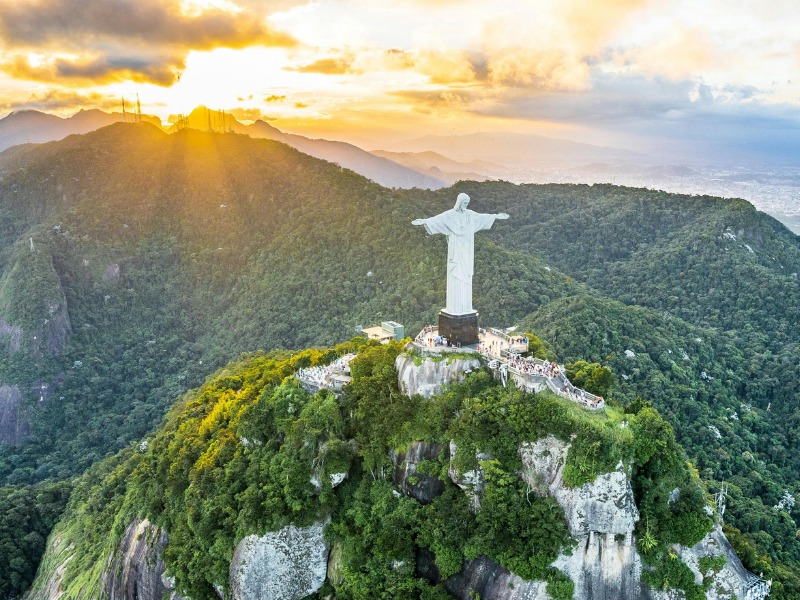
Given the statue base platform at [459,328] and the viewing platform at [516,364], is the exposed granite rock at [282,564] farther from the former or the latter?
the statue base platform at [459,328]

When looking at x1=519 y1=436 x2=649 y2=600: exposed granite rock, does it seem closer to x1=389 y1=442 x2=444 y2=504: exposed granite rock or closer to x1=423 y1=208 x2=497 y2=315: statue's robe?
x1=389 y1=442 x2=444 y2=504: exposed granite rock

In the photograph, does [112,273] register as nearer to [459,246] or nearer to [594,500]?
[459,246]

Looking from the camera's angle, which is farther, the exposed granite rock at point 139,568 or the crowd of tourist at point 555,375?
the exposed granite rock at point 139,568

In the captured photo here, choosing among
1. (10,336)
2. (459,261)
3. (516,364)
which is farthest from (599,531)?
(10,336)

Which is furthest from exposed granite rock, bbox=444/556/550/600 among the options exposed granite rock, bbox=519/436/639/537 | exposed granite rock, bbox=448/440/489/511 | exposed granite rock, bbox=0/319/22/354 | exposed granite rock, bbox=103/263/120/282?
exposed granite rock, bbox=103/263/120/282

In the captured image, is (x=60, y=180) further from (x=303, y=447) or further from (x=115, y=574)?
(x=303, y=447)

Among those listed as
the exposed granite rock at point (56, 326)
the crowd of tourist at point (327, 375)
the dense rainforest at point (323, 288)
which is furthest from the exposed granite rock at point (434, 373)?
the exposed granite rock at point (56, 326)
